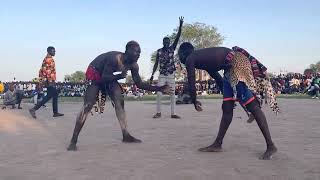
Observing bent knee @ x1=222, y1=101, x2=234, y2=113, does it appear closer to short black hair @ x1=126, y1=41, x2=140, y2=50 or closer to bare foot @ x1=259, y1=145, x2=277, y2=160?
bare foot @ x1=259, y1=145, x2=277, y2=160

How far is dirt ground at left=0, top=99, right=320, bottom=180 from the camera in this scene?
4246 mm

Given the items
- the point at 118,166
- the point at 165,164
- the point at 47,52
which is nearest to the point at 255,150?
the point at 165,164

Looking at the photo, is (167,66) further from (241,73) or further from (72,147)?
(241,73)

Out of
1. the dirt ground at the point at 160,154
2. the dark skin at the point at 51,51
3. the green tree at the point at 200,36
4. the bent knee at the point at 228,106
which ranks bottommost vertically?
the dirt ground at the point at 160,154

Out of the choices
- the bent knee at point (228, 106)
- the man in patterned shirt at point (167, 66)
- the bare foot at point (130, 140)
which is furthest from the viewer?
the man in patterned shirt at point (167, 66)

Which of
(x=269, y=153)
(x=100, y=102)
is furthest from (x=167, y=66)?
(x=269, y=153)

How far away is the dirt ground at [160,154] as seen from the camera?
425 centimetres

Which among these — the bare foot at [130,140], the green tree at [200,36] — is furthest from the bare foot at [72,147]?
the green tree at [200,36]

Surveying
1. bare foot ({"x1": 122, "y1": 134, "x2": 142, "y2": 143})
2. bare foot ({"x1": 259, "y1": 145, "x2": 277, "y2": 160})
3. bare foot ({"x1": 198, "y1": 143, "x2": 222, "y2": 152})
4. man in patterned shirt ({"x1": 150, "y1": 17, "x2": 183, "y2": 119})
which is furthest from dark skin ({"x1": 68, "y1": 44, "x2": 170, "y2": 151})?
man in patterned shirt ({"x1": 150, "y1": 17, "x2": 183, "y2": 119})

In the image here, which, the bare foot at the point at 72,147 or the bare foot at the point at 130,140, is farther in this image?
the bare foot at the point at 130,140

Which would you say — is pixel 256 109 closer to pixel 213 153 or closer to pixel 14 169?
pixel 213 153

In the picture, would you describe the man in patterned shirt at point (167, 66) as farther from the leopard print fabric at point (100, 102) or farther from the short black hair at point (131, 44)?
the short black hair at point (131, 44)

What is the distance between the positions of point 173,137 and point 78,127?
1.58m

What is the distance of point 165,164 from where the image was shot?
4715 mm
